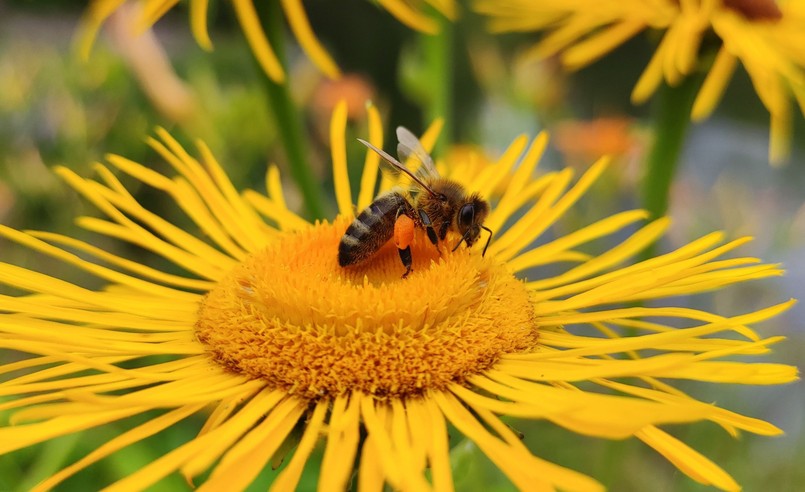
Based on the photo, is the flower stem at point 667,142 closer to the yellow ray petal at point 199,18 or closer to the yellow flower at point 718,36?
the yellow flower at point 718,36

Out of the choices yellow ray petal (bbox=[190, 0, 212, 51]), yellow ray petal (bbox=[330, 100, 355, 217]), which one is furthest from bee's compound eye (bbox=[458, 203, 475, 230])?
yellow ray petal (bbox=[190, 0, 212, 51])

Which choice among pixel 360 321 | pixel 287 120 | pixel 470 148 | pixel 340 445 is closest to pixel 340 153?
pixel 287 120

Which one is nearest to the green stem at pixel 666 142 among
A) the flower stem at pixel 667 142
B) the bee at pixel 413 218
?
the flower stem at pixel 667 142

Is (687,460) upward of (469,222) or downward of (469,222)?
downward

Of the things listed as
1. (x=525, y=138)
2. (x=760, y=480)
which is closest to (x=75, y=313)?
(x=525, y=138)

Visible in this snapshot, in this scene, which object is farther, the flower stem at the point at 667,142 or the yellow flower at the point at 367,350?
the flower stem at the point at 667,142

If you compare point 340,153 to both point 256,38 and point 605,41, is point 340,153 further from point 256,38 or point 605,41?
point 605,41
